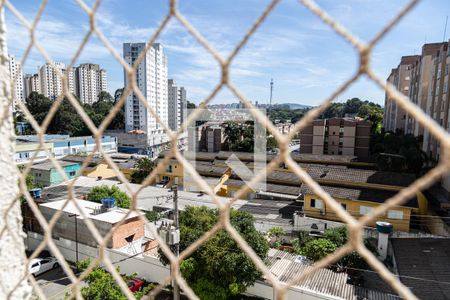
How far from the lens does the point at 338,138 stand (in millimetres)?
11047

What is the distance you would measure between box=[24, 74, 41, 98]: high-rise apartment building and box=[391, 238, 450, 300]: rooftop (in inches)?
810

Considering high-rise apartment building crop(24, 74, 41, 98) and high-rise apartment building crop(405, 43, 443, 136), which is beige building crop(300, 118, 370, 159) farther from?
high-rise apartment building crop(24, 74, 41, 98)

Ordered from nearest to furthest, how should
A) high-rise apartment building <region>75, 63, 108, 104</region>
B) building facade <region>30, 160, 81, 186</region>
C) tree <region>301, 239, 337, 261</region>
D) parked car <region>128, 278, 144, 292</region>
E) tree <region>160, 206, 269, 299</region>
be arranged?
tree <region>160, 206, 269, 299</region> < parked car <region>128, 278, 144, 292</region> < tree <region>301, 239, 337, 261</region> < building facade <region>30, 160, 81, 186</region> < high-rise apartment building <region>75, 63, 108, 104</region>

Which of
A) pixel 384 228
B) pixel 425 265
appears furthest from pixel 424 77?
pixel 425 265

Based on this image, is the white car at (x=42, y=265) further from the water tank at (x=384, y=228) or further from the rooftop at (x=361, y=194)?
the water tank at (x=384, y=228)

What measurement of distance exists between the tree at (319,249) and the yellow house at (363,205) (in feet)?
4.18

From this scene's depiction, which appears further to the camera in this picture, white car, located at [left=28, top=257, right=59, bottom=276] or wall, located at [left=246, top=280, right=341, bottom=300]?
white car, located at [left=28, top=257, right=59, bottom=276]

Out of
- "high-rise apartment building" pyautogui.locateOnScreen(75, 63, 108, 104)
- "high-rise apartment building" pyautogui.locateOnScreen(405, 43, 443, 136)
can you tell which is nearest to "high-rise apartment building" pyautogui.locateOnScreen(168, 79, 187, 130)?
"high-rise apartment building" pyautogui.locateOnScreen(75, 63, 108, 104)

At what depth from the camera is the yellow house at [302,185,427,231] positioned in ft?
18.1

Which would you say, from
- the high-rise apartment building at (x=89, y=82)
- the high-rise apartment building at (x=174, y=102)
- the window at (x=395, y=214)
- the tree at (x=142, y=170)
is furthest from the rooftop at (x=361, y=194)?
the high-rise apartment building at (x=89, y=82)

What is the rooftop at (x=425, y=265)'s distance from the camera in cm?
370

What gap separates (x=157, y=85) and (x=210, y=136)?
4805 mm

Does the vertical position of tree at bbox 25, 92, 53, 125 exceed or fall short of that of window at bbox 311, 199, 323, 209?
it exceeds it

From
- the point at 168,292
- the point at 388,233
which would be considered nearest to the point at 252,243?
the point at 168,292
